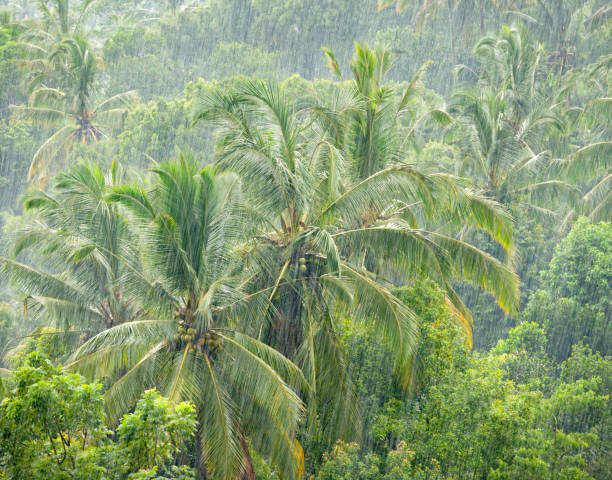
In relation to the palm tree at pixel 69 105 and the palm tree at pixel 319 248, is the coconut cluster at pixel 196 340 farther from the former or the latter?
the palm tree at pixel 69 105

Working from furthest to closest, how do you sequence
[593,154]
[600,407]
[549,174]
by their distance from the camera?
[549,174] → [593,154] → [600,407]

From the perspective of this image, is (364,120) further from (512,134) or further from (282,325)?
(512,134)

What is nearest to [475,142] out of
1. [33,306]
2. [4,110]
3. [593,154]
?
[593,154]

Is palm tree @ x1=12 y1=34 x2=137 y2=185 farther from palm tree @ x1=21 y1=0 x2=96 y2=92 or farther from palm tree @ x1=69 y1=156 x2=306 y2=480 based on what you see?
palm tree @ x1=69 y1=156 x2=306 y2=480

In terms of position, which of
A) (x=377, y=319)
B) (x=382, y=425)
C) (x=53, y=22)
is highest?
(x=53, y=22)

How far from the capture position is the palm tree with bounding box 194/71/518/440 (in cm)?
975

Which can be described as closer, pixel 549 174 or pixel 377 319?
pixel 377 319

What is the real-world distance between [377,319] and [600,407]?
4687 millimetres

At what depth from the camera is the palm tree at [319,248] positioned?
9750 mm

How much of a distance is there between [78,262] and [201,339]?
3.57 m

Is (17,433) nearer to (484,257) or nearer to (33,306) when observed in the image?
(33,306)

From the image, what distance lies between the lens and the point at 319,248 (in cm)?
974

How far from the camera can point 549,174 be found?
66.7 ft

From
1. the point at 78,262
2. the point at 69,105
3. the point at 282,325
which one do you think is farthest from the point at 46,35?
the point at 282,325
